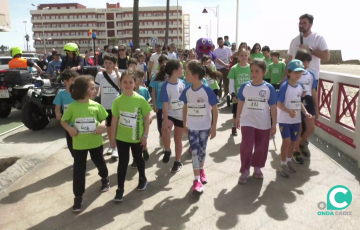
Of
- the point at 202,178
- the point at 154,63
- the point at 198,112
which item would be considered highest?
the point at 154,63

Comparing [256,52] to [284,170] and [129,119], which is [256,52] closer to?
[284,170]

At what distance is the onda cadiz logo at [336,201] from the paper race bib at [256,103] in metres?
1.21

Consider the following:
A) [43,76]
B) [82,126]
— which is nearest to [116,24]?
[43,76]

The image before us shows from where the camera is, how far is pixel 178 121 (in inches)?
171

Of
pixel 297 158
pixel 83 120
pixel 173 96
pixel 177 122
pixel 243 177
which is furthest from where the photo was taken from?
pixel 297 158

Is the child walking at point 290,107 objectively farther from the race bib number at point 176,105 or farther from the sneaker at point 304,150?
the race bib number at point 176,105

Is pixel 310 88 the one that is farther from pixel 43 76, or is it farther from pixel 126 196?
pixel 43 76

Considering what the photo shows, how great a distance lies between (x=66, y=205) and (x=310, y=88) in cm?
346

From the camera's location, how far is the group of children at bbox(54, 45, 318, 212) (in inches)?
134

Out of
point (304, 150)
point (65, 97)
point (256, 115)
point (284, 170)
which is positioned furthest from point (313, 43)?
point (65, 97)

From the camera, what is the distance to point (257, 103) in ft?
12.3

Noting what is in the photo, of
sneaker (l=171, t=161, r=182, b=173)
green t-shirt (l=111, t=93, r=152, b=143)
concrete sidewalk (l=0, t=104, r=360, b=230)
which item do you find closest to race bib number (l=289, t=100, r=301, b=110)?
concrete sidewalk (l=0, t=104, r=360, b=230)

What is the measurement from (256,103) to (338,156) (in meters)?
1.95

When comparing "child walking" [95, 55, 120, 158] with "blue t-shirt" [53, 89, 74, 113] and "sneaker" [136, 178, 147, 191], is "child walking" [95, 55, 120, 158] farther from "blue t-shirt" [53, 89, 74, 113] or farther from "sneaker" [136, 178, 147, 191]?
"sneaker" [136, 178, 147, 191]
